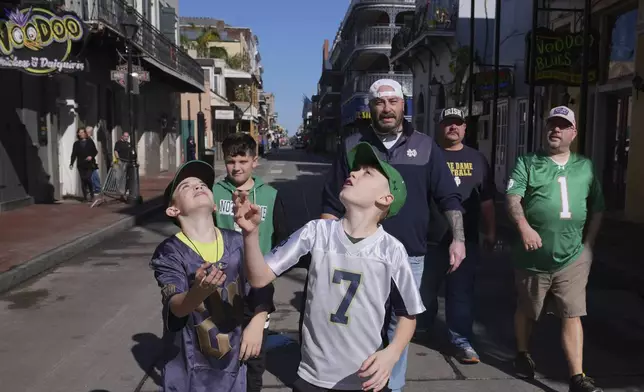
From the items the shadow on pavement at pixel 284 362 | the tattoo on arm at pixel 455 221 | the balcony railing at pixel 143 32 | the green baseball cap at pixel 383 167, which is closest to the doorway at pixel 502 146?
the balcony railing at pixel 143 32

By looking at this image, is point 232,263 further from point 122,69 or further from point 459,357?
point 122,69

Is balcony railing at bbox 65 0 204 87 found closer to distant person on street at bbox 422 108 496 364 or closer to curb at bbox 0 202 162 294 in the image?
curb at bbox 0 202 162 294

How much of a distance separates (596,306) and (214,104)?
40.0m

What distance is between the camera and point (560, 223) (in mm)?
3803

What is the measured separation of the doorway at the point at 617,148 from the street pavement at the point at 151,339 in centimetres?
624

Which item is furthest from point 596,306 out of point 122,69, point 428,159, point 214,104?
point 214,104

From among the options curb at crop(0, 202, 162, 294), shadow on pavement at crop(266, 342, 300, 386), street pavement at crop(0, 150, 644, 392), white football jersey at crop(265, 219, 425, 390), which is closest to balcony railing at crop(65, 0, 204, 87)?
curb at crop(0, 202, 162, 294)

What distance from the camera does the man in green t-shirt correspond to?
3.80 metres

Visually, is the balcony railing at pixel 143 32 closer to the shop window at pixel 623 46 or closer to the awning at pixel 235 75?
the shop window at pixel 623 46

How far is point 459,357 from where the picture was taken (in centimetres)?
450

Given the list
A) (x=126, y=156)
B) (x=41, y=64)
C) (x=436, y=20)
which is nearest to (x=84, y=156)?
(x=126, y=156)

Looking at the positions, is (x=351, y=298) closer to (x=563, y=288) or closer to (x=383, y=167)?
(x=383, y=167)

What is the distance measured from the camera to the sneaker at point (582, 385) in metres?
3.75

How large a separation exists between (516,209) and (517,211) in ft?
0.05
